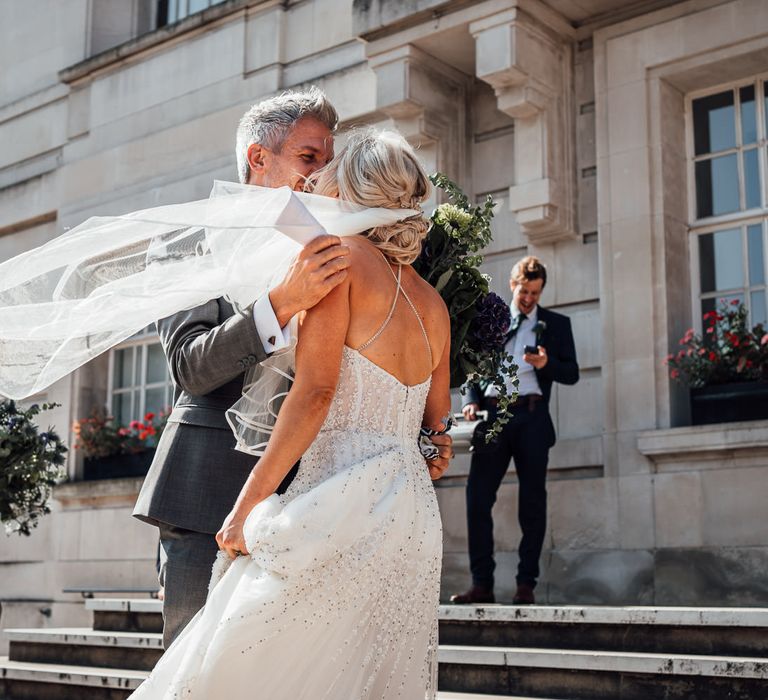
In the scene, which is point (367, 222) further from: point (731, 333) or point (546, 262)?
point (546, 262)

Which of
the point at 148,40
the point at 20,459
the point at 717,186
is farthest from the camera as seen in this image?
the point at 148,40

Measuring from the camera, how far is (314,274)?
3.14m

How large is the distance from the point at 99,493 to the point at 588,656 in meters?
7.23

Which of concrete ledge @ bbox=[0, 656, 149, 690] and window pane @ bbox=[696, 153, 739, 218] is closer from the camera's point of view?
concrete ledge @ bbox=[0, 656, 149, 690]

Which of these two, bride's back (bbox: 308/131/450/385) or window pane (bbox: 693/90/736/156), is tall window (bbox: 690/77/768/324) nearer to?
window pane (bbox: 693/90/736/156)

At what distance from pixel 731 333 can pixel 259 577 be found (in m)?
5.69

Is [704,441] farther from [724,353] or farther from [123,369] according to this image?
[123,369]

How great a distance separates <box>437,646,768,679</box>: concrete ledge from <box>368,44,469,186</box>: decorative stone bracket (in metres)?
4.32

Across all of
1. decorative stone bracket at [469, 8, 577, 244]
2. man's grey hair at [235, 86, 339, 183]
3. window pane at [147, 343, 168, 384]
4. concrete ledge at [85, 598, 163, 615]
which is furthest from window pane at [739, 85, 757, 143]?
window pane at [147, 343, 168, 384]

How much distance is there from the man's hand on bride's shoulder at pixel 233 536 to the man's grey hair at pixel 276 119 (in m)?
Result: 1.14

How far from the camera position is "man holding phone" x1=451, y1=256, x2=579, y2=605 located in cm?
736

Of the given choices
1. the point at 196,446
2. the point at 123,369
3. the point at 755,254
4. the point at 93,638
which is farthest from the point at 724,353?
the point at 123,369

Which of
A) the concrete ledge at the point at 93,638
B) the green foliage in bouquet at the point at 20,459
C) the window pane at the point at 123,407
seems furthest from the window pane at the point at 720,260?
the window pane at the point at 123,407

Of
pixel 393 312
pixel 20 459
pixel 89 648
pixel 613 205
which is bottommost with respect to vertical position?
pixel 89 648
